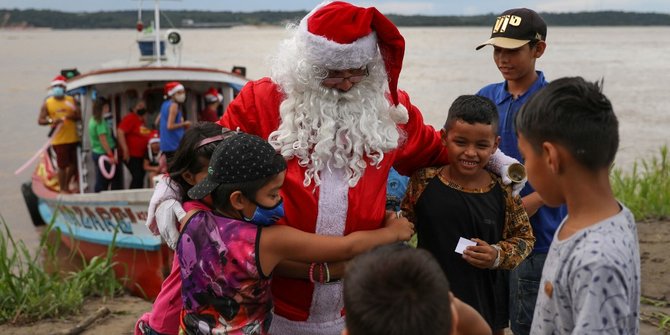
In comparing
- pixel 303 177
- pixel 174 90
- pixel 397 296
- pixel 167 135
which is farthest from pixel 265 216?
pixel 174 90

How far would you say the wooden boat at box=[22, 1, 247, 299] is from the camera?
26.9 ft

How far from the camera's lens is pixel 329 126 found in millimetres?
2701

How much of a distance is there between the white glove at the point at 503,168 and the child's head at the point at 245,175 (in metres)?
0.89

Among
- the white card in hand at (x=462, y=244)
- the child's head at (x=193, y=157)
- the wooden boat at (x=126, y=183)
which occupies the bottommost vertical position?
the wooden boat at (x=126, y=183)

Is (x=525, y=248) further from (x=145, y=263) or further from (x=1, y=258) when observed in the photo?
(x=145, y=263)

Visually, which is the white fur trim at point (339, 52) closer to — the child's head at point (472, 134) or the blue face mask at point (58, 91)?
the child's head at point (472, 134)

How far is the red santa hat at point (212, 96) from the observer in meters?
9.81

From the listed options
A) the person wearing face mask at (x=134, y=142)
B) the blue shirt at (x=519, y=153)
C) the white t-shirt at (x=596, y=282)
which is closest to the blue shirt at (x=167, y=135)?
the person wearing face mask at (x=134, y=142)

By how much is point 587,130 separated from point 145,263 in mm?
7108

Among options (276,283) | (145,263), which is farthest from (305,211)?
(145,263)

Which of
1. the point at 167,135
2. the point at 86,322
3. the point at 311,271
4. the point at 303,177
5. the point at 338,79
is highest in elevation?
the point at 338,79

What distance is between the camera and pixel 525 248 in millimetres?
2783

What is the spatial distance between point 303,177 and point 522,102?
109cm

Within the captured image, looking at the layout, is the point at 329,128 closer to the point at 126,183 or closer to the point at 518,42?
the point at 518,42
